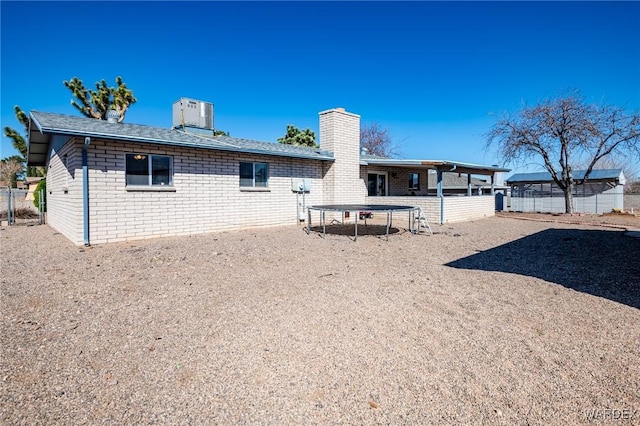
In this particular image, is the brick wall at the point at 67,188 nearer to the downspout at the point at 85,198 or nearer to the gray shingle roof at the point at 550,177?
the downspout at the point at 85,198

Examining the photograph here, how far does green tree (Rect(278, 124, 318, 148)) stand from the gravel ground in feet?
85.0

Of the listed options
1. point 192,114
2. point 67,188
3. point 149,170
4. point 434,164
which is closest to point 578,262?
point 434,164

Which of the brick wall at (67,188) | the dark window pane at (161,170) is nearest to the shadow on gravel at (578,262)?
the dark window pane at (161,170)

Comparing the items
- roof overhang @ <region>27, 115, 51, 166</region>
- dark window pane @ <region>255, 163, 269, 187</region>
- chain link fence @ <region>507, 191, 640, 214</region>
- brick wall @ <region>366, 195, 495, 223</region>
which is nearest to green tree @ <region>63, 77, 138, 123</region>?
roof overhang @ <region>27, 115, 51, 166</region>

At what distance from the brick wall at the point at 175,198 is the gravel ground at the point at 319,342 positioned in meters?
2.60

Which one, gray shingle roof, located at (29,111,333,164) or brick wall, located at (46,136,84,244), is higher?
gray shingle roof, located at (29,111,333,164)

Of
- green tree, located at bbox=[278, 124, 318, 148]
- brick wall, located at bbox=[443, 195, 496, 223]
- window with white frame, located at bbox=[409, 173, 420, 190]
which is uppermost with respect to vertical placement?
green tree, located at bbox=[278, 124, 318, 148]

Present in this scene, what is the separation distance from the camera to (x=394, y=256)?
7660 millimetres

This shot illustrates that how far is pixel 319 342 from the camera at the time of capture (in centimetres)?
341

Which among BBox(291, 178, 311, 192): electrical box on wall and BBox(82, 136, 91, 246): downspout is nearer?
BBox(82, 136, 91, 246): downspout

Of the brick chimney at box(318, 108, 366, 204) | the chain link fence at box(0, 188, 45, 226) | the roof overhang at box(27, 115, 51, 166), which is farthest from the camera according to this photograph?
the chain link fence at box(0, 188, 45, 226)

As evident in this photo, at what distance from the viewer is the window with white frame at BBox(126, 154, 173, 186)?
9625mm

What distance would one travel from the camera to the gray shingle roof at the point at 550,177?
24.8 meters

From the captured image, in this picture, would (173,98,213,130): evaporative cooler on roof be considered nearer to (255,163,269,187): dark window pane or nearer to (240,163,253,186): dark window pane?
(240,163,253,186): dark window pane
